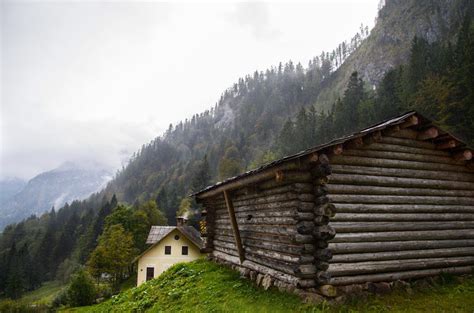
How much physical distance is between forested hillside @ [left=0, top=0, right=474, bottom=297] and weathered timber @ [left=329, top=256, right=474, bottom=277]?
26.7 metres

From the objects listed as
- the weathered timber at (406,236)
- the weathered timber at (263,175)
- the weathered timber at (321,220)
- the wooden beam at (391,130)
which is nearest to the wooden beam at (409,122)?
the wooden beam at (391,130)

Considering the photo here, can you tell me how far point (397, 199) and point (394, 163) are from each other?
1.24m

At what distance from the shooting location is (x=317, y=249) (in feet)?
31.1

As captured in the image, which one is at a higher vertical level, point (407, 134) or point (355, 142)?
point (407, 134)

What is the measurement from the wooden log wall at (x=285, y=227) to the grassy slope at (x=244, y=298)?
708mm

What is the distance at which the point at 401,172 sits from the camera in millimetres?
11375

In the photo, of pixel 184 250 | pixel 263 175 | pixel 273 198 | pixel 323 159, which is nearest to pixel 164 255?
pixel 184 250

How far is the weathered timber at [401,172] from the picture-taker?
33.9 ft

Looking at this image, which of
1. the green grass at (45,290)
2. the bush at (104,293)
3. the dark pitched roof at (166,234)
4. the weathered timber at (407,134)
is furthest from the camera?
the green grass at (45,290)

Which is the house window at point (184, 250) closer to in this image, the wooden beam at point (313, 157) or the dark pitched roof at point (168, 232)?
the dark pitched roof at point (168, 232)

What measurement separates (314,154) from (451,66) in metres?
45.2

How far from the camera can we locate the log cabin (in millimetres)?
9492

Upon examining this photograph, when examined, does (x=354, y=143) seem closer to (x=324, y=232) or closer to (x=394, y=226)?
(x=324, y=232)

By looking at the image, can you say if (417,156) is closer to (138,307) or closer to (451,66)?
(138,307)
